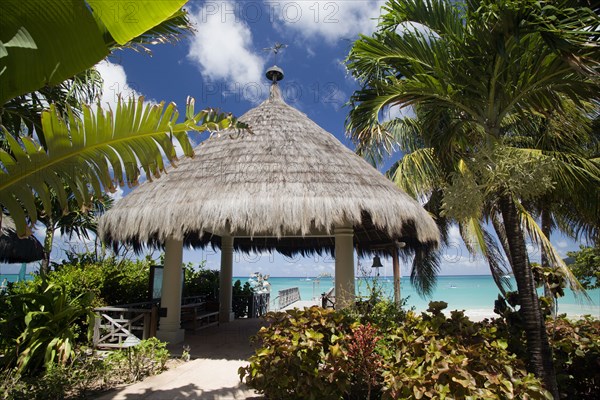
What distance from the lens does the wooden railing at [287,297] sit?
54.5ft

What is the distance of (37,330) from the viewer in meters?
4.93

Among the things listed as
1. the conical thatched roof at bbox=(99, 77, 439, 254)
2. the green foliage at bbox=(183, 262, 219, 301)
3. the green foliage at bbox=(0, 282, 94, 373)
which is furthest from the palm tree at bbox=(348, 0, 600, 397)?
the green foliage at bbox=(183, 262, 219, 301)

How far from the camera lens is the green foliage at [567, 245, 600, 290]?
9.34 metres

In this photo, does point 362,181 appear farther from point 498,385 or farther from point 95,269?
point 95,269

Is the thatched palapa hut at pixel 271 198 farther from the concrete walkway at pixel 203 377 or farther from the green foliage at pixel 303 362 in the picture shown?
the green foliage at pixel 303 362

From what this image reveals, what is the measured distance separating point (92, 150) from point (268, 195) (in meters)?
3.49

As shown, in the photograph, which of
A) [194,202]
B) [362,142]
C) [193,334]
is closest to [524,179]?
[362,142]

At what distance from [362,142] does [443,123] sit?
1.21m

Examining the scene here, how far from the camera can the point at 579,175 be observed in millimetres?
6301

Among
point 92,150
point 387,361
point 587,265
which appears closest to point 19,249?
point 92,150

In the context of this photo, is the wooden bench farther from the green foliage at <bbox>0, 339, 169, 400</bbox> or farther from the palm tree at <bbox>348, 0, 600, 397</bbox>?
the palm tree at <bbox>348, 0, 600, 397</bbox>

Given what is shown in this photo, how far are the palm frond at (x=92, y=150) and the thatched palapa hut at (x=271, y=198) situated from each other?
2918 millimetres

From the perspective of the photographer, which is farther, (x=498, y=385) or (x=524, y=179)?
(x=524, y=179)

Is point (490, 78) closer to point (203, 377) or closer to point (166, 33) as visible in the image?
point (166, 33)
